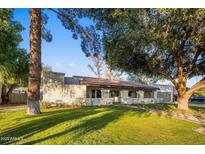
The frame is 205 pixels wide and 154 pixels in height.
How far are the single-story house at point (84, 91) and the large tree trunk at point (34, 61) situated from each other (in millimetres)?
5469

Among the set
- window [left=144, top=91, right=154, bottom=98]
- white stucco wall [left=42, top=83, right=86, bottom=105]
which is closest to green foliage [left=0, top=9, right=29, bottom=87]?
white stucco wall [left=42, top=83, right=86, bottom=105]

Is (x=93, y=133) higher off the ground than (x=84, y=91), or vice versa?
(x=84, y=91)

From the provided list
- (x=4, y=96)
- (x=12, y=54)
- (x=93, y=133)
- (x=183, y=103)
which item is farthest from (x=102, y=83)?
(x=93, y=133)

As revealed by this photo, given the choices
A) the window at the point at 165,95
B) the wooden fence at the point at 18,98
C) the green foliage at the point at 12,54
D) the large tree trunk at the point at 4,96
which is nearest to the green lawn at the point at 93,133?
the green foliage at the point at 12,54

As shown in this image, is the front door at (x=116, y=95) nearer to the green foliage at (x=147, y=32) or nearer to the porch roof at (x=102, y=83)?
the porch roof at (x=102, y=83)

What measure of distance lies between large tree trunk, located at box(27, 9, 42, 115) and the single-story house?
547 centimetres

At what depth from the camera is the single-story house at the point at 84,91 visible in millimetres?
18484

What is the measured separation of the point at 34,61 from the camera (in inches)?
482

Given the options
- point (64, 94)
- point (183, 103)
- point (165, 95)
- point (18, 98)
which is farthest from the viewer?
point (165, 95)

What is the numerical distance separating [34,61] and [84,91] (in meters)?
8.63

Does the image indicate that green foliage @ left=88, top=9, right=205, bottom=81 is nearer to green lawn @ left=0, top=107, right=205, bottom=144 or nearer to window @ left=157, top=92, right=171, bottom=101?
green lawn @ left=0, top=107, right=205, bottom=144

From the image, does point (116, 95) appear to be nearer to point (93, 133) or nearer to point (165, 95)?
point (165, 95)

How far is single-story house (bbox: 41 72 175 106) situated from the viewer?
1848 centimetres

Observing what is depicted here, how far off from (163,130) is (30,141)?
17.3 feet
